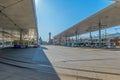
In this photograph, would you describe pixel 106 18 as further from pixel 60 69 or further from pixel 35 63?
pixel 60 69

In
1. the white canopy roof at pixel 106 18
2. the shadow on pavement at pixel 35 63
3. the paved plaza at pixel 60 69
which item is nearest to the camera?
the paved plaza at pixel 60 69

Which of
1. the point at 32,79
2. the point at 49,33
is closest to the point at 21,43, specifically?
the point at 32,79

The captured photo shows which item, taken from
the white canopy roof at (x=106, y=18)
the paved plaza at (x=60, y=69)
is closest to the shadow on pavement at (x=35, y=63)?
the paved plaza at (x=60, y=69)

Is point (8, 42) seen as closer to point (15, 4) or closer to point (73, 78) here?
point (15, 4)

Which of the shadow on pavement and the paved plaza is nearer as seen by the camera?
the paved plaza

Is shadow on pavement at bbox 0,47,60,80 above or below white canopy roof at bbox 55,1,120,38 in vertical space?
below

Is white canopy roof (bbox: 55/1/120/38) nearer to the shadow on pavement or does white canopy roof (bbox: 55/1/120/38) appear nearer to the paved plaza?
the paved plaza

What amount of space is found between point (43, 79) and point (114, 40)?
6072 centimetres

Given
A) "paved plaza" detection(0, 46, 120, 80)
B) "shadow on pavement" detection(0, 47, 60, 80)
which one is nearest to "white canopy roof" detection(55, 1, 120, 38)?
"paved plaza" detection(0, 46, 120, 80)

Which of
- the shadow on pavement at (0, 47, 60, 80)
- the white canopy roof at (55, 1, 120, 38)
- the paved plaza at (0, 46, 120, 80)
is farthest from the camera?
the white canopy roof at (55, 1, 120, 38)

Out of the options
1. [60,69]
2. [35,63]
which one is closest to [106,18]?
[35,63]

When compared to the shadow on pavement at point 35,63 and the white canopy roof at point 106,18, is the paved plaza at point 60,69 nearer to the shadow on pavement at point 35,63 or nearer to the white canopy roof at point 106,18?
the shadow on pavement at point 35,63

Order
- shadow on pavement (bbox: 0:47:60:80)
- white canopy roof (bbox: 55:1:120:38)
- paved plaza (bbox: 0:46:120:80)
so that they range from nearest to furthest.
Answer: paved plaza (bbox: 0:46:120:80), shadow on pavement (bbox: 0:47:60:80), white canopy roof (bbox: 55:1:120:38)

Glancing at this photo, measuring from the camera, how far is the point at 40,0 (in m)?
16.4
